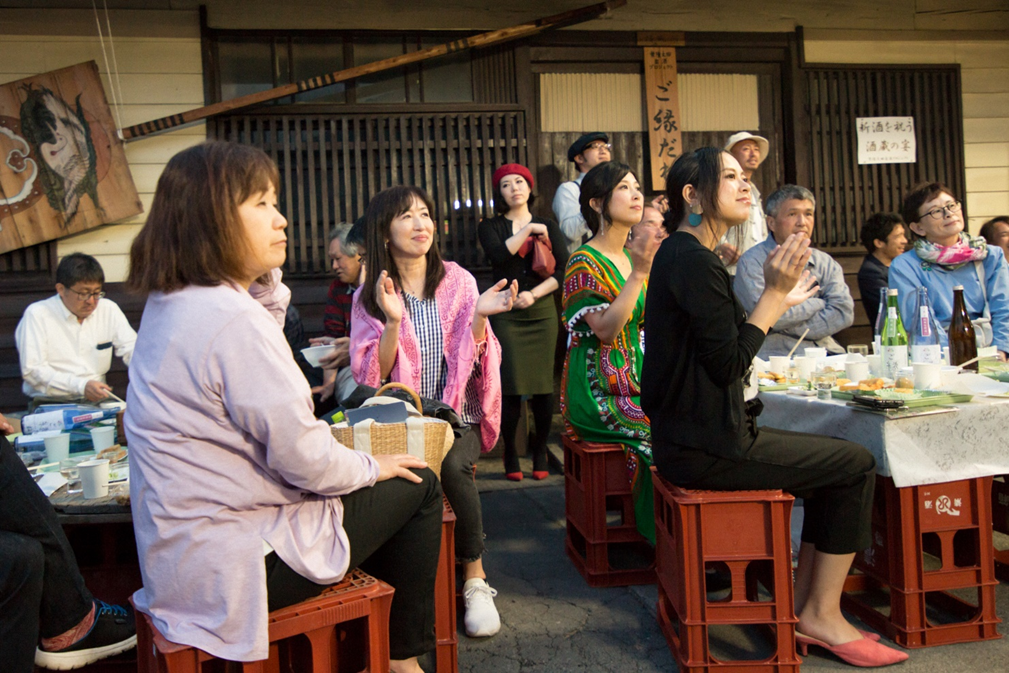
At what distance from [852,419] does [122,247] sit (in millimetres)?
4770

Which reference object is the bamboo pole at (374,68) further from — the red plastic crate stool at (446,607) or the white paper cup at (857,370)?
the red plastic crate stool at (446,607)

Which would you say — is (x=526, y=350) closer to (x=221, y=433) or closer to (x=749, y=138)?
(x=749, y=138)

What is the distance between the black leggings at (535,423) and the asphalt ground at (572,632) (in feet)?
3.65

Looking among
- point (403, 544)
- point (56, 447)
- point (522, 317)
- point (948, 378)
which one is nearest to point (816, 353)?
point (948, 378)

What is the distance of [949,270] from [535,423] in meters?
2.50

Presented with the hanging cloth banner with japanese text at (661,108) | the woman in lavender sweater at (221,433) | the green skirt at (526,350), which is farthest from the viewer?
the hanging cloth banner with japanese text at (661,108)

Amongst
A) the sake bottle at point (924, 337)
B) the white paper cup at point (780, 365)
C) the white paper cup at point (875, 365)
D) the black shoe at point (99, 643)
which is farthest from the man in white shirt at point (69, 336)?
the sake bottle at point (924, 337)

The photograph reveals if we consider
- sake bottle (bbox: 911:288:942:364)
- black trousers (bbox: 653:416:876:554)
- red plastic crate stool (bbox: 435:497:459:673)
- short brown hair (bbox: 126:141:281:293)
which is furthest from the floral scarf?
short brown hair (bbox: 126:141:281:293)

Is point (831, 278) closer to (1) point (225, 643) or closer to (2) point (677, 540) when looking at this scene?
(2) point (677, 540)

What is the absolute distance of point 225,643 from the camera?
5.52 ft

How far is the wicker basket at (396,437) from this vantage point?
6.88 feet

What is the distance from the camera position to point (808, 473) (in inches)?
93.0

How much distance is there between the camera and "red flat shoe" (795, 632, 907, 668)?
2404mm

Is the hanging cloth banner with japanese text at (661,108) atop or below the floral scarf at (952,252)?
atop
